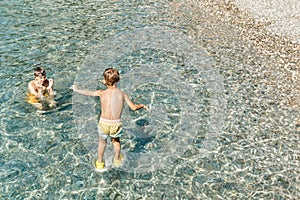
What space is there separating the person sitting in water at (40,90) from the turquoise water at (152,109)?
0.89ft

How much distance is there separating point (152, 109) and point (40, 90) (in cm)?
314

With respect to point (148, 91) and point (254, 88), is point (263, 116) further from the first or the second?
point (148, 91)

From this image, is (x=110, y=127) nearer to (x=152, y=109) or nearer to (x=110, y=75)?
(x=110, y=75)

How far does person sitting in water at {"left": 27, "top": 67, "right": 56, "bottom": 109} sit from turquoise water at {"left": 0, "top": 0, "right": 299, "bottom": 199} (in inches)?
10.7

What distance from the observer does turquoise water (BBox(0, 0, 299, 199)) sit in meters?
7.65

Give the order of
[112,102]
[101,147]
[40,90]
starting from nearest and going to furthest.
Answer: [112,102] < [101,147] < [40,90]

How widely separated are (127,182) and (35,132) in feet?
9.46

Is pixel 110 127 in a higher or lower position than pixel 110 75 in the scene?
lower

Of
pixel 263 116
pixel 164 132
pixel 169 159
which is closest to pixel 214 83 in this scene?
pixel 263 116

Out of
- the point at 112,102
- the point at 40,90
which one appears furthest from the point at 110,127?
the point at 40,90

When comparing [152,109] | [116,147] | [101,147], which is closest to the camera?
[101,147]

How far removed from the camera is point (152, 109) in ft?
33.3

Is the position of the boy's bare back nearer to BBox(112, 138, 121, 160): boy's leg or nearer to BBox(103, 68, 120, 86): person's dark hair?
BBox(103, 68, 120, 86): person's dark hair

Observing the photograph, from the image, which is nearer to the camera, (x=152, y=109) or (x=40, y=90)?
(x=40, y=90)
